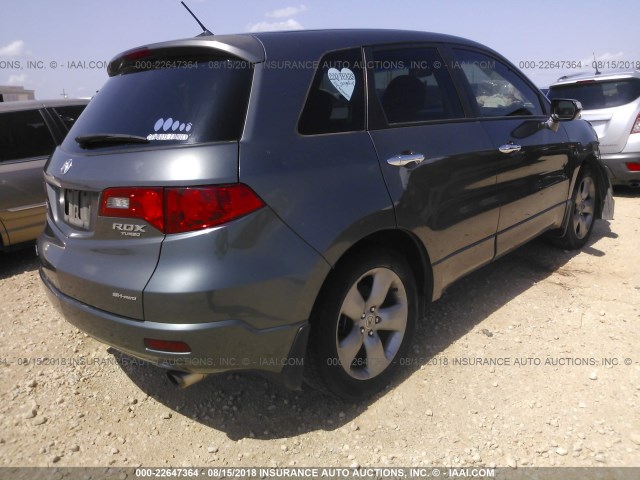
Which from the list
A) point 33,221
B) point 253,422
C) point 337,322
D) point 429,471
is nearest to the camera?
point 429,471

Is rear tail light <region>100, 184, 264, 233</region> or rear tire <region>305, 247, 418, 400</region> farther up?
rear tail light <region>100, 184, 264, 233</region>

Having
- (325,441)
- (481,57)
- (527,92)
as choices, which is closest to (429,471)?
(325,441)

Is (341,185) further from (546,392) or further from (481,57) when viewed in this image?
(481,57)

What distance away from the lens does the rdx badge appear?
1.90m

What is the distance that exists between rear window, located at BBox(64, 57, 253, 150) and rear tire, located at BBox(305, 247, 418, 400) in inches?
33.0

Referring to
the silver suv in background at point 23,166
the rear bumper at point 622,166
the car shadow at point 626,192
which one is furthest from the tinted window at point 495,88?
the car shadow at point 626,192

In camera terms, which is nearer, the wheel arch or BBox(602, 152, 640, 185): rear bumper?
the wheel arch

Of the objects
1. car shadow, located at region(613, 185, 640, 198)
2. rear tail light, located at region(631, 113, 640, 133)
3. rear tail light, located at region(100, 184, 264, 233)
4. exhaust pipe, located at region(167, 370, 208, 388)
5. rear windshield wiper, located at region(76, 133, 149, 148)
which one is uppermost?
rear windshield wiper, located at region(76, 133, 149, 148)

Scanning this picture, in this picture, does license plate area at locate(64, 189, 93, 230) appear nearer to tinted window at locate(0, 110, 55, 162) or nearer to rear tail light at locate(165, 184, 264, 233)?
rear tail light at locate(165, 184, 264, 233)

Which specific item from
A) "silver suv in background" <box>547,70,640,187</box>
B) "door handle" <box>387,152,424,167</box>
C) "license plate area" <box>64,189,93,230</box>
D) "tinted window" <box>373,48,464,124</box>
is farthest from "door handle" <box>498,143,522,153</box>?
"silver suv in background" <box>547,70,640,187</box>

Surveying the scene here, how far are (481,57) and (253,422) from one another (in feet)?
9.03

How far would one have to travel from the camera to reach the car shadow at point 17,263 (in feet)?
14.9

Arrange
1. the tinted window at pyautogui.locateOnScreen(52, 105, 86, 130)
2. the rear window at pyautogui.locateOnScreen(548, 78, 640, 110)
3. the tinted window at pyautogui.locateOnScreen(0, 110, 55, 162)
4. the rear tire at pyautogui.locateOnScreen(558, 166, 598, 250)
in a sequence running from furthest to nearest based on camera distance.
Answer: the rear window at pyautogui.locateOnScreen(548, 78, 640, 110) < the tinted window at pyautogui.locateOnScreen(52, 105, 86, 130) < the tinted window at pyautogui.locateOnScreen(0, 110, 55, 162) < the rear tire at pyautogui.locateOnScreen(558, 166, 598, 250)

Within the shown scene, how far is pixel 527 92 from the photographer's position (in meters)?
3.78
